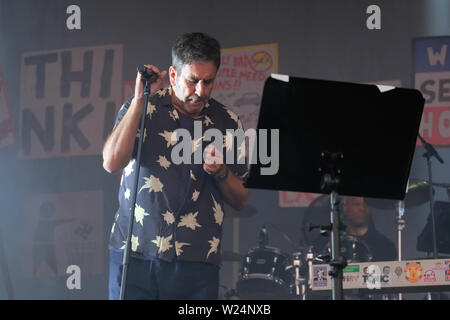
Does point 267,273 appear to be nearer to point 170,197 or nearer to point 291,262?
point 291,262

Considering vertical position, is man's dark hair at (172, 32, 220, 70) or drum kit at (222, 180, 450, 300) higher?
man's dark hair at (172, 32, 220, 70)

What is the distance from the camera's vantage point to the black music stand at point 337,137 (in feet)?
6.93

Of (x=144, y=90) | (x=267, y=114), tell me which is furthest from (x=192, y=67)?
(x=267, y=114)

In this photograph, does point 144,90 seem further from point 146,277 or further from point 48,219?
point 48,219

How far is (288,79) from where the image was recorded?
81.8 inches

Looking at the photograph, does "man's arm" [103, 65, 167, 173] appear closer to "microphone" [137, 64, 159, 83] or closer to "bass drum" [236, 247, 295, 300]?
"microphone" [137, 64, 159, 83]

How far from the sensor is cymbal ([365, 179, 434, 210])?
487 cm

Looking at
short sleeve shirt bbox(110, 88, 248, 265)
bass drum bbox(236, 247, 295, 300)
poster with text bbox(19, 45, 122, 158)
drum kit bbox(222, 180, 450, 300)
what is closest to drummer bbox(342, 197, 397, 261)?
drum kit bbox(222, 180, 450, 300)

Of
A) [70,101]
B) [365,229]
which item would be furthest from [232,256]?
A: [70,101]

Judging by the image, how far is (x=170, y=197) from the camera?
2.33m

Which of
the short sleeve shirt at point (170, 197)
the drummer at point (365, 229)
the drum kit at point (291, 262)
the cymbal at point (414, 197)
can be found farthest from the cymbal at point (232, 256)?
the short sleeve shirt at point (170, 197)

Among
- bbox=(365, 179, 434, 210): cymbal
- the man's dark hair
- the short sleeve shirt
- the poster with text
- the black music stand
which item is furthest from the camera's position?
the poster with text

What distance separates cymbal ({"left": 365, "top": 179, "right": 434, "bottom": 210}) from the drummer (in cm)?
20

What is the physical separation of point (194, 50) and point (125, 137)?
1.31 feet
